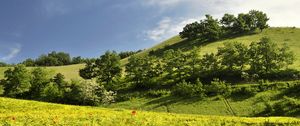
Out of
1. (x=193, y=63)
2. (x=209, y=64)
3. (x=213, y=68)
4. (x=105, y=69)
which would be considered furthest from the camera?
(x=105, y=69)

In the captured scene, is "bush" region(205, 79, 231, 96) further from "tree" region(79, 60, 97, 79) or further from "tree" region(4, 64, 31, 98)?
"tree" region(4, 64, 31, 98)

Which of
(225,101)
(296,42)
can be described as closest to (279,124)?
(225,101)

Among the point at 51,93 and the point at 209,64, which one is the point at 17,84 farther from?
the point at 209,64

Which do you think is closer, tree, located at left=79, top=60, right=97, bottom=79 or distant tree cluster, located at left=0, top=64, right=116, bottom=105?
distant tree cluster, located at left=0, top=64, right=116, bottom=105

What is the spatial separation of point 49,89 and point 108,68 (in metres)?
27.5

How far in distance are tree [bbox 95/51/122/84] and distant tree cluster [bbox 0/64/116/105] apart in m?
8.61

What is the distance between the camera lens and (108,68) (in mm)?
157250

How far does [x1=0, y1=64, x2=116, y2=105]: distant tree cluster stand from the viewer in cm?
13112

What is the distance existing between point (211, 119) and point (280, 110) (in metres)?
56.5

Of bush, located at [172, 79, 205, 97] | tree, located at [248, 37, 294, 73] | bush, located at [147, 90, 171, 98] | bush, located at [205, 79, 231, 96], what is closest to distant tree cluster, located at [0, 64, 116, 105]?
bush, located at [147, 90, 171, 98]

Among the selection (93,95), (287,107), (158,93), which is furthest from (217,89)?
(93,95)

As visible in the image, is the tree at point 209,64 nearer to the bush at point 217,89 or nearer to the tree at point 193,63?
the tree at point 193,63

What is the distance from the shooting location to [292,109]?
105250mm

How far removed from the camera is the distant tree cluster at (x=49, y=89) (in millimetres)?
131125
